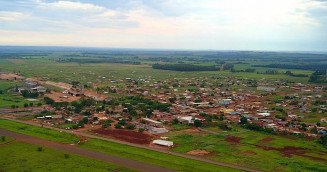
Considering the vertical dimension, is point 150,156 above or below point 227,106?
below

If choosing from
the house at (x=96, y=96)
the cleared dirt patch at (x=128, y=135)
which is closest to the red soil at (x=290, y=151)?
the cleared dirt patch at (x=128, y=135)

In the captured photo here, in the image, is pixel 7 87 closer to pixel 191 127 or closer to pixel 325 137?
pixel 191 127

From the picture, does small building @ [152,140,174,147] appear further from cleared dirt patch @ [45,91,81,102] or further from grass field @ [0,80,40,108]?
cleared dirt patch @ [45,91,81,102]

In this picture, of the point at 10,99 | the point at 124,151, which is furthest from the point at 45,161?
the point at 10,99

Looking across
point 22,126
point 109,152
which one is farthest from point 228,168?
point 22,126

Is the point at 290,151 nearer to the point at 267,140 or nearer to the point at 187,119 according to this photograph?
the point at 267,140
